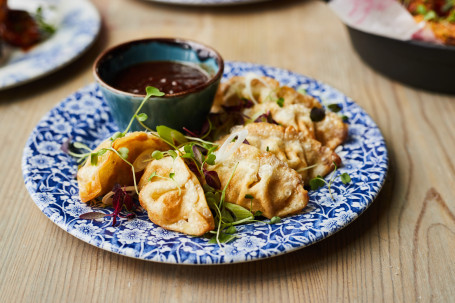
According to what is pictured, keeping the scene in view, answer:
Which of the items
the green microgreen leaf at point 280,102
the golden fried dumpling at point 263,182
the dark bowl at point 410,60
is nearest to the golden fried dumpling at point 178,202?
the golden fried dumpling at point 263,182

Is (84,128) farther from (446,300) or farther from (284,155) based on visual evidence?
(446,300)

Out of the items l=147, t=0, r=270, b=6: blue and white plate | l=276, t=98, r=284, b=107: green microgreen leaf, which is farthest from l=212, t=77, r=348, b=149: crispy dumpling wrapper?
l=147, t=0, r=270, b=6: blue and white plate

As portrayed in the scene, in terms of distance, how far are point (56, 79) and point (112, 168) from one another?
4.88 feet

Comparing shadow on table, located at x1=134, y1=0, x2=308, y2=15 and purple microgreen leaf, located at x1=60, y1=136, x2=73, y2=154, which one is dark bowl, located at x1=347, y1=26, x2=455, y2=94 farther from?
purple microgreen leaf, located at x1=60, y1=136, x2=73, y2=154

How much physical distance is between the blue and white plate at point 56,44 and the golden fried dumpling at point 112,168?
1.25m

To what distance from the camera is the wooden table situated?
176cm

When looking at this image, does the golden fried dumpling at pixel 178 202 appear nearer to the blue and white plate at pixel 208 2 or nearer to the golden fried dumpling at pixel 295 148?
the golden fried dumpling at pixel 295 148

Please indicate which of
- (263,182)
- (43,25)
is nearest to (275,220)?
(263,182)

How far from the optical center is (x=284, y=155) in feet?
7.12

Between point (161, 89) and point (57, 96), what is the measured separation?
3.34 feet

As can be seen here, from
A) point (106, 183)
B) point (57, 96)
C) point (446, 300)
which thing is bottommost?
point (57, 96)

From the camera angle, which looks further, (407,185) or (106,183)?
(407,185)

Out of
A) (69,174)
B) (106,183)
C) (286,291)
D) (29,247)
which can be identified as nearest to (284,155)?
(286,291)

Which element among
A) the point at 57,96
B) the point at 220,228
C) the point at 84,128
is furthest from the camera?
the point at 57,96
